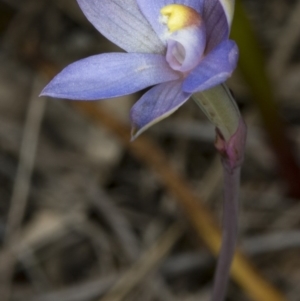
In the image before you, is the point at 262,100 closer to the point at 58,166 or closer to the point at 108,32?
the point at 58,166

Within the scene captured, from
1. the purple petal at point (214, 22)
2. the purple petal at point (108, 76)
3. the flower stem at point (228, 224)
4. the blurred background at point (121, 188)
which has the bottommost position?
the blurred background at point (121, 188)

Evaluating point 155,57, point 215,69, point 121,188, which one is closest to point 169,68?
point 155,57

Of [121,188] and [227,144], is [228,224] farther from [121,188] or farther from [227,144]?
[121,188]

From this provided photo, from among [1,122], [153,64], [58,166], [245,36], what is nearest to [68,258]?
[58,166]

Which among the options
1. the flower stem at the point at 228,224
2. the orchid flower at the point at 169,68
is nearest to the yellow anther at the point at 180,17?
the orchid flower at the point at 169,68

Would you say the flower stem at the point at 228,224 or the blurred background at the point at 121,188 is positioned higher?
the flower stem at the point at 228,224

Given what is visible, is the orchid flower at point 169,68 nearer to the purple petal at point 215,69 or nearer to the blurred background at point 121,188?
the purple petal at point 215,69

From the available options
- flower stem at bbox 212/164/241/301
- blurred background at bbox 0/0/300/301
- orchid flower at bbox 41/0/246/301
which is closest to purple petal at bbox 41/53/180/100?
orchid flower at bbox 41/0/246/301
